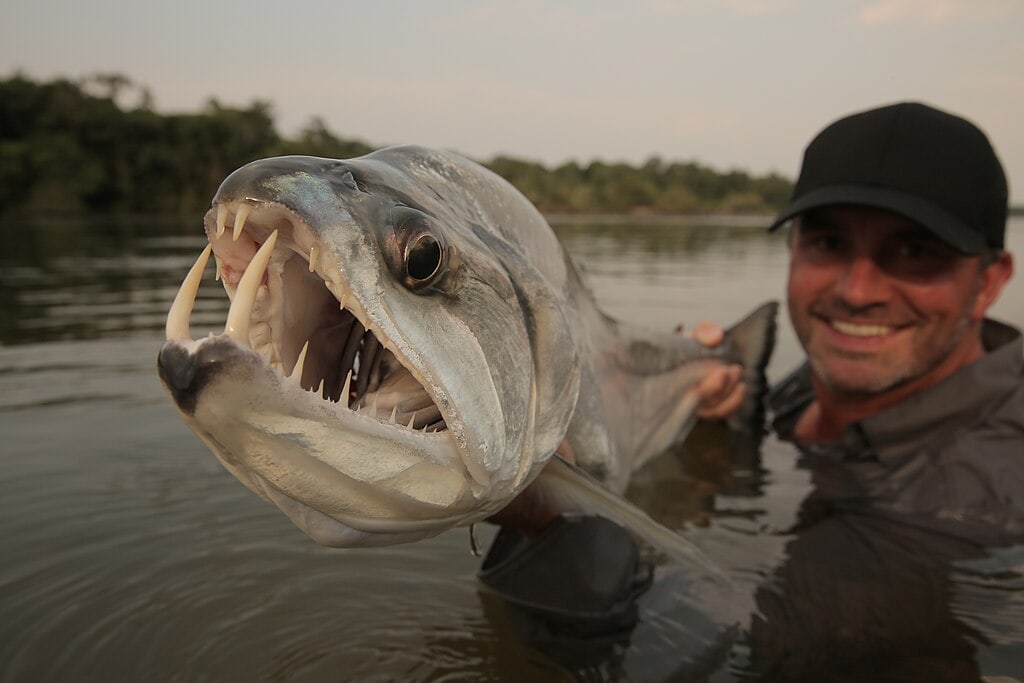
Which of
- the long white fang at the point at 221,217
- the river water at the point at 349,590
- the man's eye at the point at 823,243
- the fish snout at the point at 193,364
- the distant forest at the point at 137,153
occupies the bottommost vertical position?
the distant forest at the point at 137,153

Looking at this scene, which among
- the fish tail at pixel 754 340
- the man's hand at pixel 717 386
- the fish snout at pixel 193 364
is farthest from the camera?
the fish tail at pixel 754 340

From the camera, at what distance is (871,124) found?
143 inches

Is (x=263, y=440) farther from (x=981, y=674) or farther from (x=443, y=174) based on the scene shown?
(x=981, y=674)

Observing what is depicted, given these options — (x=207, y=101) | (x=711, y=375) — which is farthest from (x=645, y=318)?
(x=207, y=101)

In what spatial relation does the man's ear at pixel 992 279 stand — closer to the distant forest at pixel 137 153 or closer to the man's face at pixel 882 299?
the man's face at pixel 882 299

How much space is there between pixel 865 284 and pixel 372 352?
2.77 metres

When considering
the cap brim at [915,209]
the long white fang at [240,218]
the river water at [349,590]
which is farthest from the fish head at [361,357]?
the cap brim at [915,209]

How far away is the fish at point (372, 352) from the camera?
1.27m

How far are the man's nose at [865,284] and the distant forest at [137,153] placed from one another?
142ft

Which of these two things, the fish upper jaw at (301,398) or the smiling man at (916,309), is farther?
the smiling man at (916,309)

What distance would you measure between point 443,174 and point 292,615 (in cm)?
173

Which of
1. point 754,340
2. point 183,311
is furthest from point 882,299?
point 183,311

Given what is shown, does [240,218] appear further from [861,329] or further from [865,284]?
[861,329]

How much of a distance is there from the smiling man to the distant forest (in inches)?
1695
